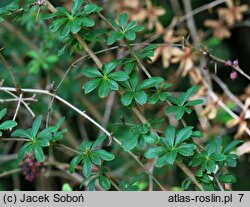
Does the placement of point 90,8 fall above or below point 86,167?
above

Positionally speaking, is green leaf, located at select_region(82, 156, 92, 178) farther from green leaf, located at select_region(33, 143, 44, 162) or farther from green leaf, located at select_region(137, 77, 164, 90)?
green leaf, located at select_region(137, 77, 164, 90)

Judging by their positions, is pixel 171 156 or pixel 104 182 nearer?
pixel 171 156

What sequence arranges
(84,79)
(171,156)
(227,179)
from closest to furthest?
(171,156)
(227,179)
(84,79)

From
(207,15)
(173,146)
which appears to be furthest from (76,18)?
(207,15)

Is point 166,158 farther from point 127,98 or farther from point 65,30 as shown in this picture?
point 65,30

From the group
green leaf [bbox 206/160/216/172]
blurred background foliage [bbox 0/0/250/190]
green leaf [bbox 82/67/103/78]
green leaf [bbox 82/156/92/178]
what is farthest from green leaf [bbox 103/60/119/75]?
blurred background foliage [bbox 0/0/250/190]

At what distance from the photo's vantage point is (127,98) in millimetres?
1197

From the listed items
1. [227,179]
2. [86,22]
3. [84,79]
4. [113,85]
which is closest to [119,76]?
[113,85]

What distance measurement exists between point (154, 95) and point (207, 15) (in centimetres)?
166

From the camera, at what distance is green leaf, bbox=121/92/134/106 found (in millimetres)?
1184

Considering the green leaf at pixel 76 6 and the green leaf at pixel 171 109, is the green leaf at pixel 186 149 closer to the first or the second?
the green leaf at pixel 171 109

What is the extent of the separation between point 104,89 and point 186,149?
25 centimetres

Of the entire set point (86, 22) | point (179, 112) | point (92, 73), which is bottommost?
point (179, 112)

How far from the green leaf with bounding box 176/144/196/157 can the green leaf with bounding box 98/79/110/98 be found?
0.74ft
